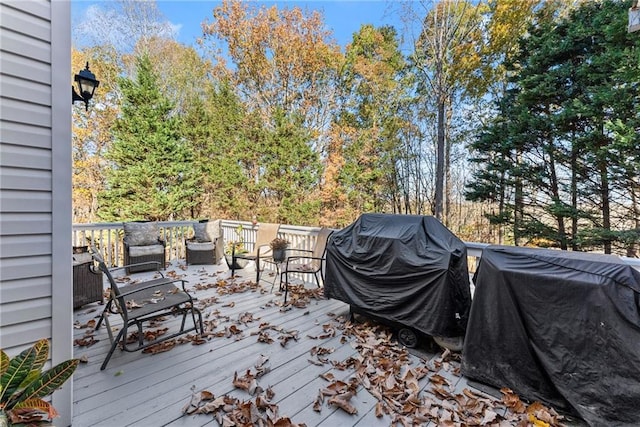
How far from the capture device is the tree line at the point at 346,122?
6387mm

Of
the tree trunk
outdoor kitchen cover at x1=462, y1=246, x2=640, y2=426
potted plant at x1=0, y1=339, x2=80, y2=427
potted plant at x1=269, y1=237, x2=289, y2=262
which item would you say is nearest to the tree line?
the tree trunk

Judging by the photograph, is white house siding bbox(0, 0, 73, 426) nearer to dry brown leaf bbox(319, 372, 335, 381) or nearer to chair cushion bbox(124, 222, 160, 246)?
dry brown leaf bbox(319, 372, 335, 381)

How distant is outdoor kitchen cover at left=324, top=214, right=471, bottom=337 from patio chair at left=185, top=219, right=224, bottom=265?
3.36 meters

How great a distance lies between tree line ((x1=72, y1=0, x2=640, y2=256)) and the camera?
639 centimetres

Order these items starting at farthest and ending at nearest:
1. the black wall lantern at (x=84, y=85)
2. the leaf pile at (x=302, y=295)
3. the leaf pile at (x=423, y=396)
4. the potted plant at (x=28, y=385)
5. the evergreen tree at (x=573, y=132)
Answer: the evergreen tree at (x=573, y=132), the leaf pile at (x=302, y=295), the black wall lantern at (x=84, y=85), the leaf pile at (x=423, y=396), the potted plant at (x=28, y=385)

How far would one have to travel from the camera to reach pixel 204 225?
5984mm

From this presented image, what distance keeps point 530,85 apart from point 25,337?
8697 millimetres

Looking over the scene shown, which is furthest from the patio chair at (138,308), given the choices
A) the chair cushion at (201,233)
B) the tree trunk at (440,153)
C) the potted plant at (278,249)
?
the tree trunk at (440,153)

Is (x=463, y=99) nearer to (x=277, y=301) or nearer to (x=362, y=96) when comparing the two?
(x=362, y=96)

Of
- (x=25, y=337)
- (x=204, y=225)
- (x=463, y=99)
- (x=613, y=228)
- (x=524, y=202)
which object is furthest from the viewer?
(x=463, y=99)

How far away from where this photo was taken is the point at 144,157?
28.1 feet

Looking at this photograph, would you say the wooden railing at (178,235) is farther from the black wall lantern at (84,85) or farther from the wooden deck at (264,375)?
the black wall lantern at (84,85)

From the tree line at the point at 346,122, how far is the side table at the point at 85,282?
226 inches

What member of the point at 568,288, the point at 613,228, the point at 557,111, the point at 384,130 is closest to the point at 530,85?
the point at 557,111
